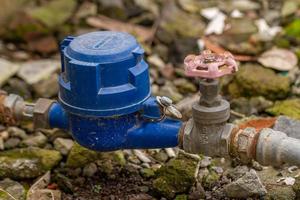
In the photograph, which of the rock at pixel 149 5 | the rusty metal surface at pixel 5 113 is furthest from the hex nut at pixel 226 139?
the rock at pixel 149 5

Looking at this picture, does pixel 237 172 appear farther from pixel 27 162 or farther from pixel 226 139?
pixel 27 162

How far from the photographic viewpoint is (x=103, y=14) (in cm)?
264

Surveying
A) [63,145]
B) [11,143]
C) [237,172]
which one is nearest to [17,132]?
[11,143]

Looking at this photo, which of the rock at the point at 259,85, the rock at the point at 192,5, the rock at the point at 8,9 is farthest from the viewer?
the rock at the point at 192,5

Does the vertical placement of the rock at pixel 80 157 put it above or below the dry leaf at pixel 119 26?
below

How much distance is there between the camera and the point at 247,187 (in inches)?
63.7

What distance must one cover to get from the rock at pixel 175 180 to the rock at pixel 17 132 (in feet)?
1.60

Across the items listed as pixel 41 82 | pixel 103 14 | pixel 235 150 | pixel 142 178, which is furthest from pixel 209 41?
pixel 235 150

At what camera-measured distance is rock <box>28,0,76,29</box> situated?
250 cm

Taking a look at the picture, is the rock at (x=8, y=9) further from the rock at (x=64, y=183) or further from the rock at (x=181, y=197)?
the rock at (x=181, y=197)

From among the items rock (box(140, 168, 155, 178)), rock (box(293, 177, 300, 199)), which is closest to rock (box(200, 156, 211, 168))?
rock (box(140, 168, 155, 178))

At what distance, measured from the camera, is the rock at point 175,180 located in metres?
1.66

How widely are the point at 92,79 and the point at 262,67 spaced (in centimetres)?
93

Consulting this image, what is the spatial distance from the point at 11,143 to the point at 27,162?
173 mm
